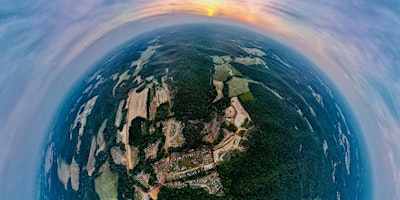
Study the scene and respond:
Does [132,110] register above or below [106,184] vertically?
above

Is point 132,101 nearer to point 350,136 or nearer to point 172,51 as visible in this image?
point 172,51

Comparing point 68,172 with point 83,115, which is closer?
point 68,172

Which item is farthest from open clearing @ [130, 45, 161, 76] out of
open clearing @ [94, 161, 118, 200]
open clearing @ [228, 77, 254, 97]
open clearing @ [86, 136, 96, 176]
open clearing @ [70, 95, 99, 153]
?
open clearing @ [94, 161, 118, 200]

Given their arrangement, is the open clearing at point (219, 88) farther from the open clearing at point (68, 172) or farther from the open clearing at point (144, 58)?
the open clearing at point (68, 172)

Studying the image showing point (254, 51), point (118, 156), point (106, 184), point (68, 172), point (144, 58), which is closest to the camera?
point (118, 156)

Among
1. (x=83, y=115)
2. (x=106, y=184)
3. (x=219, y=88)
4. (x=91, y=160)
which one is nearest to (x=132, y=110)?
(x=91, y=160)

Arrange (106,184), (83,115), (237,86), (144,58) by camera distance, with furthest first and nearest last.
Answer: (144,58)
(83,115)
(237,86)
(106,184)

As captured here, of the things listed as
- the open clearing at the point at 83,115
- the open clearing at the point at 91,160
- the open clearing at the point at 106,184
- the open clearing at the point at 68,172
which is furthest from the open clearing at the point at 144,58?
the open clearing at the point at 68,172

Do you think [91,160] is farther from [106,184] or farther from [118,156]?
[118,156]

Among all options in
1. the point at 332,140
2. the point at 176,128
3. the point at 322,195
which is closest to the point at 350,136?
the point at 332,140
